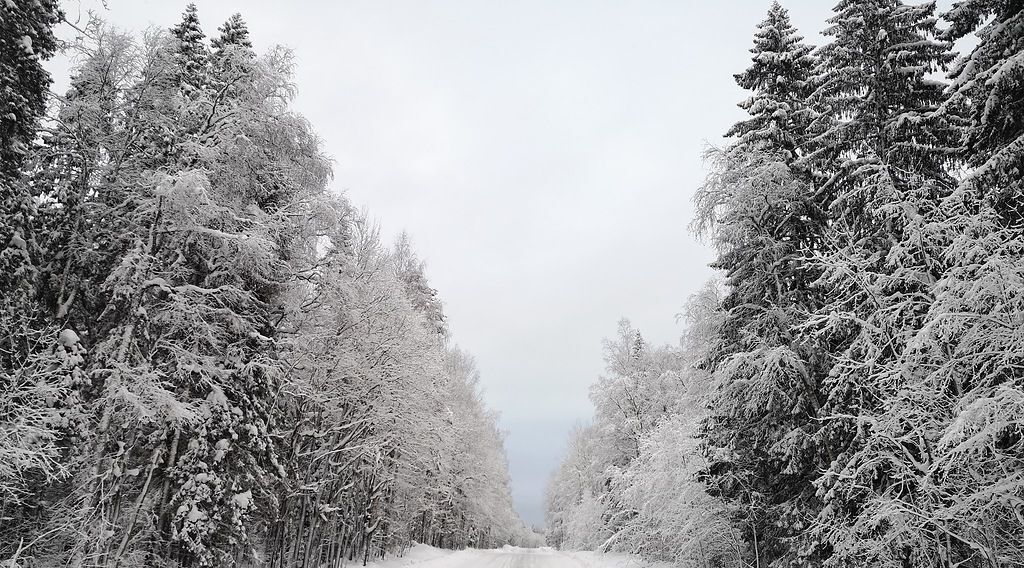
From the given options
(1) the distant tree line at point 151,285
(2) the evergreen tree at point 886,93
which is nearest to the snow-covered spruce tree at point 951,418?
(2) the evergreen tree at point 886,93

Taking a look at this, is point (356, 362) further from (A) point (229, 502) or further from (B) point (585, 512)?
(B) point (585, 512)

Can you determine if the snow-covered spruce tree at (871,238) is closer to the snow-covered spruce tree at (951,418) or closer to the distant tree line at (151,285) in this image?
the snow-covered spruce tree at (951,418)

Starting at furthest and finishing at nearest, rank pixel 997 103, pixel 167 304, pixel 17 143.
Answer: pixel 167 304
pixel 17 143
pixel 997 103

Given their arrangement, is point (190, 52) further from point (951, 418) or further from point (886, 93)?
point (951, 418)

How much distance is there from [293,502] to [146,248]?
9.38 meters

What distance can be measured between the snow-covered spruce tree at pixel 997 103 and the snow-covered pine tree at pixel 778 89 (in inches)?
130

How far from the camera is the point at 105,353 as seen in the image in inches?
354

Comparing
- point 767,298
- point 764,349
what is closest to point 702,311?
point 767,298

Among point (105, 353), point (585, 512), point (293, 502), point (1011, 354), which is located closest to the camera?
point (1011, 354)

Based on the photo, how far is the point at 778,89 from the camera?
12.6 meters

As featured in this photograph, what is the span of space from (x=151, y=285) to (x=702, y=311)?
1361 cm

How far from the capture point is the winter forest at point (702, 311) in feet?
25.3

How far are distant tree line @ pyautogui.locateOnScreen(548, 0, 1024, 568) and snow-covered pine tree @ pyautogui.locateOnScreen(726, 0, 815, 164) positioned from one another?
1.8 inches

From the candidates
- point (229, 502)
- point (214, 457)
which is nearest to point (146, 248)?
point (214, 457)
